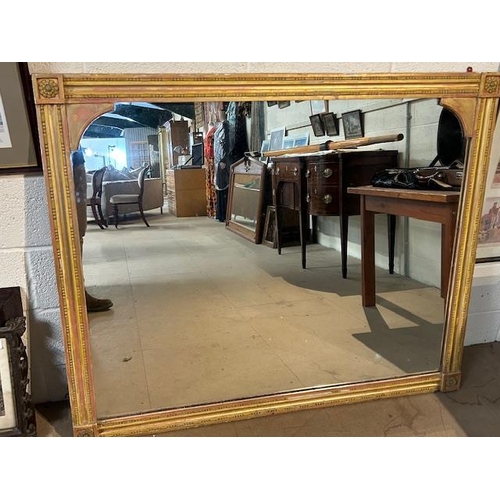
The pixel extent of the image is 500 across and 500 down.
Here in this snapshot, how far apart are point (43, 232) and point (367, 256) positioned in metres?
1.11

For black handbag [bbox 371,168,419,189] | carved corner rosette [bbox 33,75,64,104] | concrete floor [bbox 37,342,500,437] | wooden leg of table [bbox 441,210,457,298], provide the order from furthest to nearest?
black handbag [bbox 371,168,419,189] → wooden leg of table [bbox 441,210,457,298] → concrete floor [bbox 37,342,500,437] → carved corner rosette [bbox 33,75,64,104]

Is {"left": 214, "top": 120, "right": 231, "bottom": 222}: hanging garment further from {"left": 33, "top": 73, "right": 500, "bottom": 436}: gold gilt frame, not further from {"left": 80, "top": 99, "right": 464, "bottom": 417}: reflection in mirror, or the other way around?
{"left": 33, "top": 73, "right": 500, "bottom": 436}: gold gilt frame

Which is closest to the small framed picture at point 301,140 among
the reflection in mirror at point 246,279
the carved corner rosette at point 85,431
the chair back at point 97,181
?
the reflection in mirror at point 246,279

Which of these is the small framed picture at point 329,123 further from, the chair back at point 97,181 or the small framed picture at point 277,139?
the chair back at point 97,181

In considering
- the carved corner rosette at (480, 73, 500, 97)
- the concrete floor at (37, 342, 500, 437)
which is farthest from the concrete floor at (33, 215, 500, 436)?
the carved corner rosette at (480, 73, 500, 97)

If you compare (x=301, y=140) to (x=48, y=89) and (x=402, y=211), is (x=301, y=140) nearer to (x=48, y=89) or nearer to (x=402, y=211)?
(x=402, y=211)

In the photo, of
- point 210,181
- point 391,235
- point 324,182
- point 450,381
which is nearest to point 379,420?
point 450,381

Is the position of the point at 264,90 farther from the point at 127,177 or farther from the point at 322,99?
the point at 127,177

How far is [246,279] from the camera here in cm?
171

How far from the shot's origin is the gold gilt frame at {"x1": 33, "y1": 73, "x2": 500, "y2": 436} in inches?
43.7

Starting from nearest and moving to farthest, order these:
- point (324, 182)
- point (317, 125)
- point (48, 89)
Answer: point (48, 89) < point (317, 125) < point (324, 182)

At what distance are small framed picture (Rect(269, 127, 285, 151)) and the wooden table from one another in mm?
322

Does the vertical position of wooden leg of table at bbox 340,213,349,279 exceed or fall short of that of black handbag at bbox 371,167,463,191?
it falls short
